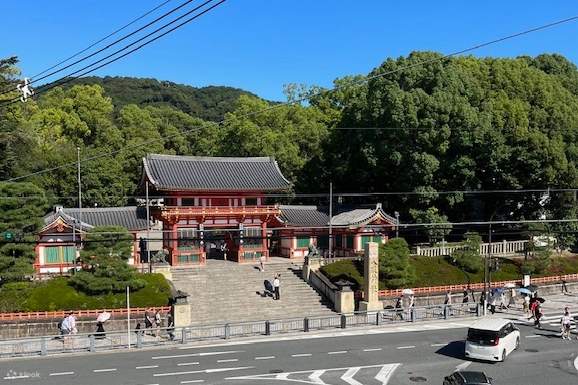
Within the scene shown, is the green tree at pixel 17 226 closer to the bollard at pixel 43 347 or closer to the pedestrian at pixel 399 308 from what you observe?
the bollard at pixel 43 347

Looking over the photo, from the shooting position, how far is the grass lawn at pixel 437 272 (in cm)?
3675

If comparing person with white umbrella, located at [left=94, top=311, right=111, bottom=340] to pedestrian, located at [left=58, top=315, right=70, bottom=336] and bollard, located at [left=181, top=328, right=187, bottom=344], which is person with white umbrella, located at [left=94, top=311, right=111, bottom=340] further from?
bollard, located at [left=181, top=328, right=187, bottom=344]

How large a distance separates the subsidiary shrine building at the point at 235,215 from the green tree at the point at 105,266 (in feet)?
28.0

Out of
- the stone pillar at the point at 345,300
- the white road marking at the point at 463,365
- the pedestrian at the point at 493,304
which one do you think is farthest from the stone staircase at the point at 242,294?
the white road marking at the point at 463,365

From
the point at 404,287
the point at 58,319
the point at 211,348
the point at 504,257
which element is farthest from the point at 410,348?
the point at 504,257

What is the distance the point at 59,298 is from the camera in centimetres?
2981

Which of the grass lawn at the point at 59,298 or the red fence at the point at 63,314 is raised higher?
the grass lawn at the point at 59,298

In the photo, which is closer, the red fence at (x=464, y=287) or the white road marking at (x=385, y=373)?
the white road marking at (x=385, y=373)

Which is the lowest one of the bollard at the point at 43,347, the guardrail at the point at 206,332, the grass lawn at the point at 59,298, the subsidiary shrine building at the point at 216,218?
the guardrail at the point at 206,332

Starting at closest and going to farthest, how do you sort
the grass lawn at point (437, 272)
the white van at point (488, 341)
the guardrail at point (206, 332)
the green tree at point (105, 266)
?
the white van at point (488, 341) < the guardrail at point (206, 332) < the green tree at point (105, 266) < the grass lawn at point (437, 272)

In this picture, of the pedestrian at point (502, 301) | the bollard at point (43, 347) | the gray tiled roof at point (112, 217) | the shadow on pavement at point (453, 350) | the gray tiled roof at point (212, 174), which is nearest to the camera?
the shadow on pavement at point (453, 350)

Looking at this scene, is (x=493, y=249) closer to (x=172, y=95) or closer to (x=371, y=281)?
(x=371, y=281)

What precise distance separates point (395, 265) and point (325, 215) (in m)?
12.5

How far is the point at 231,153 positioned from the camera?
59.2 m
